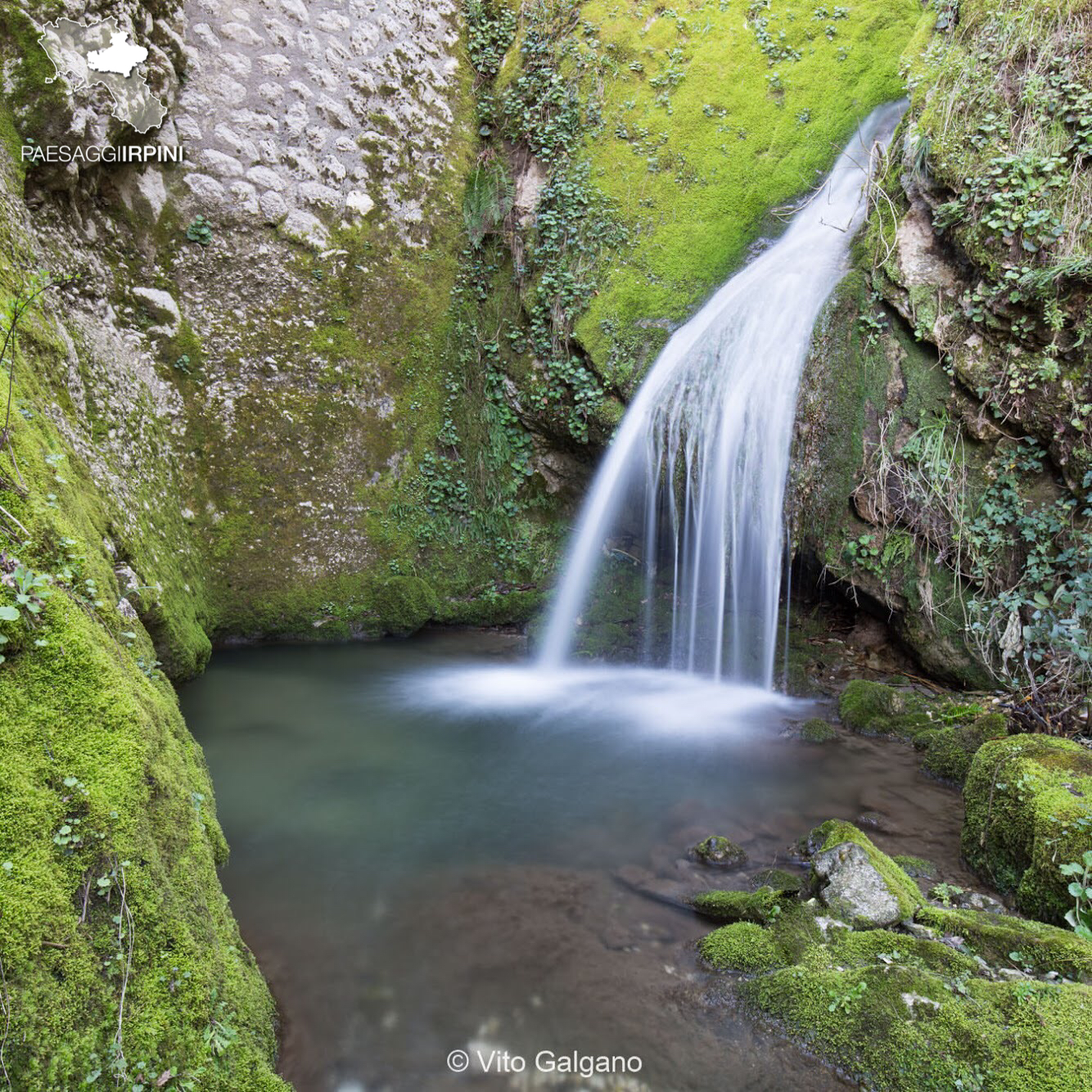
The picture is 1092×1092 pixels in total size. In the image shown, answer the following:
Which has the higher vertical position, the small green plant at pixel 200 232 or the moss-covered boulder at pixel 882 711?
the small green plant at pixel 200 232

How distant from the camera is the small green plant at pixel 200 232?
23.5 ft

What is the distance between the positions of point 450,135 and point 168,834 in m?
8.88

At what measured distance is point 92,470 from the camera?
5441 mm

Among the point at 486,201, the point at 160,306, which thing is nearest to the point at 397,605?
the point at 160,306

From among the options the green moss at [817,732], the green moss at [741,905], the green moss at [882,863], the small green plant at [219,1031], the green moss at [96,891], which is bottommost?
the green moss at [817,732]

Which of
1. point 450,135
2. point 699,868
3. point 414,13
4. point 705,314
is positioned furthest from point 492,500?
point 414,13

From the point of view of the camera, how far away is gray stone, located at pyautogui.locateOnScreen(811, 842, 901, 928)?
118 inches

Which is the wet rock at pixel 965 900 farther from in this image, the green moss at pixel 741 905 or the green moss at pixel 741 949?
the green moss at pixel 741 949

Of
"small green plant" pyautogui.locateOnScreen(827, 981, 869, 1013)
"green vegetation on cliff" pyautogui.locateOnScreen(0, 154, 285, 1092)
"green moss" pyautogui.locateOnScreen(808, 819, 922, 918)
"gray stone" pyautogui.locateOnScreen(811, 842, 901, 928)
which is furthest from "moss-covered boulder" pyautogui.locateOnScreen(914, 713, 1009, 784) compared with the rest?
"green vegetation on cliff" pyautogui.locateOnScreen(0, 154, 285, 1092)

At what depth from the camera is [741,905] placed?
3238 mm

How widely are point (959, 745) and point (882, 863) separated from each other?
6.68 ft

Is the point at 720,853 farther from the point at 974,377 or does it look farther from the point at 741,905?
the point at 974,377

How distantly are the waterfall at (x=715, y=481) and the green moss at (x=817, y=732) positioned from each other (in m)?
1.09

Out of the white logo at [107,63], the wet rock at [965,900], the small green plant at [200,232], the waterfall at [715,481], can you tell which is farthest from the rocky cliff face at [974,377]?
the white logo at [107,63]
